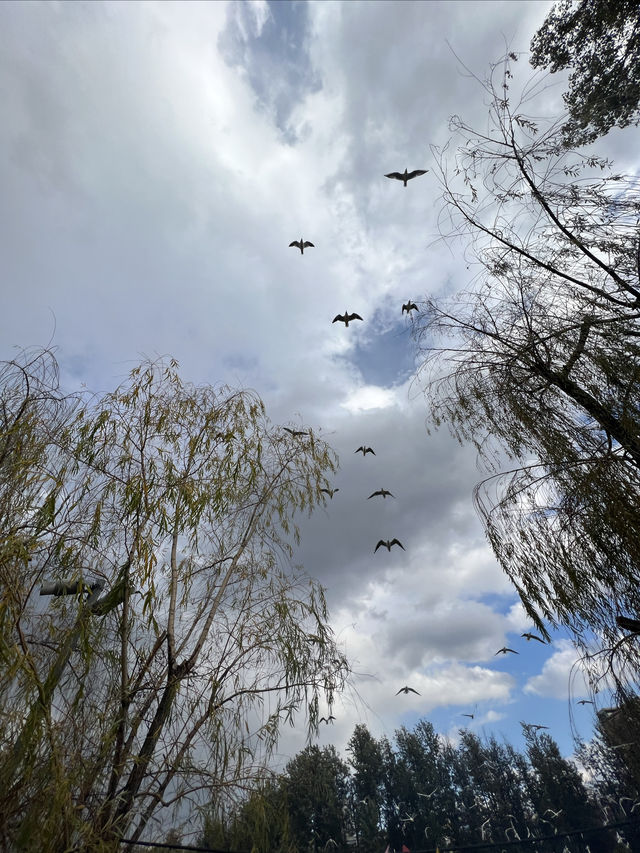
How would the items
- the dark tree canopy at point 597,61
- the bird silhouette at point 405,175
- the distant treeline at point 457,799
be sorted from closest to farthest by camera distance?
1. the dark tree canopy at point 597,61
2. the bird silhouette at point 405,175
3. the distant treeline at point 457,799

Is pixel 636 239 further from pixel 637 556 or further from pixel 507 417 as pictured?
pixel 637 556

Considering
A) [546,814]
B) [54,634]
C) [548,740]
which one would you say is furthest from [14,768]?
[548,740]

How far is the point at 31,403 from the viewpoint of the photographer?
11.1 ft

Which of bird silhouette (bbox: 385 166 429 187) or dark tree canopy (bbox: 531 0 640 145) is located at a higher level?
bird silhouette (bbox: 385 166 429 187)

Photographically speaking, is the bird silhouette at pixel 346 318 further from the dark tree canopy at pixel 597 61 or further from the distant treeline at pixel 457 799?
the distant treeline at pixel 457 799

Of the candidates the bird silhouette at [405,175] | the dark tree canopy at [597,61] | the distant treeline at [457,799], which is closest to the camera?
the dark tree canopy at [597,61]

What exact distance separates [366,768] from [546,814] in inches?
557

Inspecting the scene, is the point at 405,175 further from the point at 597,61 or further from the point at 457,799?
the point at 457,799

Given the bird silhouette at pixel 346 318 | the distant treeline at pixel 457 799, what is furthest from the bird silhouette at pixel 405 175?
the distant treeline at pixel 457 799

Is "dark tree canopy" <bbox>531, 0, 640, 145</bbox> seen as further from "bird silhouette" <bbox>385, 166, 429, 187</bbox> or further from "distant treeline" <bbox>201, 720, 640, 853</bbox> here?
"distant treeline" <bbox>201, 720, 640, 853</bbox>

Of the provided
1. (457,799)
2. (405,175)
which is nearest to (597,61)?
(405,175)

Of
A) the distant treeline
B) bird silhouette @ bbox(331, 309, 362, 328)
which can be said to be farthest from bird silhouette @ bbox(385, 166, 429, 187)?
the distant treeline

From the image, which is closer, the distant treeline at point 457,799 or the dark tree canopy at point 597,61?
the dark tree canopy at point 597,61

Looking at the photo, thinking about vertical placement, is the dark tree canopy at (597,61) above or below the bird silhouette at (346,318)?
below
